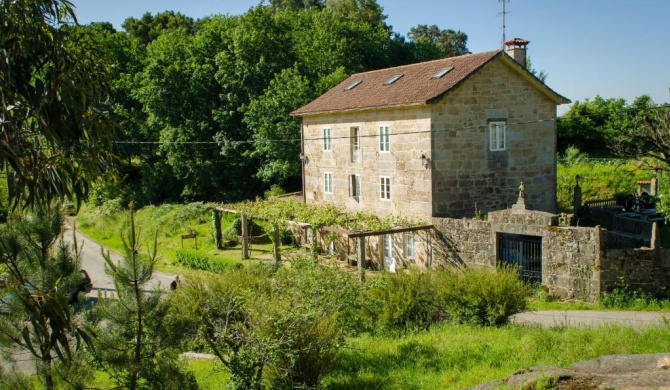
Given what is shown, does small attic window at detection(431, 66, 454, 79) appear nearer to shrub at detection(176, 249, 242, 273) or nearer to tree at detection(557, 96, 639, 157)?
shrub at detection(176, 249, 242, 273)

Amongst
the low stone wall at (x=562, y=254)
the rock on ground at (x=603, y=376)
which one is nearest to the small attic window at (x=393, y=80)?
the low stone wall at (x=562, y=254)

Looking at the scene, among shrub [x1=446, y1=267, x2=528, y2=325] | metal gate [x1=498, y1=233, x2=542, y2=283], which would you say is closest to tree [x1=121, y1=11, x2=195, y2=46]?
metal gate [x1=498, y1=233, x2=542, y2=283]

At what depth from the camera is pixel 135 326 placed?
7.95 m

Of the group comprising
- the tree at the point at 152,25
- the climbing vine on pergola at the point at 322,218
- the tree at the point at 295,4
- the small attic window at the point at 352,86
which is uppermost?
the tree at the point at 295,4

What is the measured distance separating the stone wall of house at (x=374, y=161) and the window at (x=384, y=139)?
161 millimetres

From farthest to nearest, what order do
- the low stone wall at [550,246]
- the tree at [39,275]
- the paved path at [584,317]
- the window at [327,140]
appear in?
1. the window at [327,140]
2. the low stone wall at [550,246]
3. the paved path at [584,317]
4. the tree at [39,275]

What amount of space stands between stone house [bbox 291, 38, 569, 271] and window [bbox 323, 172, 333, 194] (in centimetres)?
119

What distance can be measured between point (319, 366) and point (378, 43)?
34391mm

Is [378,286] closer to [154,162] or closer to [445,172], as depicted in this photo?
[445,172]

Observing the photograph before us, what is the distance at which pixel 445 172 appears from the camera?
73.9ft

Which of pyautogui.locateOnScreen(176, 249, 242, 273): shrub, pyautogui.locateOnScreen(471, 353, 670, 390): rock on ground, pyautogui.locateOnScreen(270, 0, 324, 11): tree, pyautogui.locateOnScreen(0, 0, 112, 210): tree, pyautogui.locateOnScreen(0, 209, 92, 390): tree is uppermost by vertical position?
pyautogui.locateOnScreen(270, 0, 324, 11): tree

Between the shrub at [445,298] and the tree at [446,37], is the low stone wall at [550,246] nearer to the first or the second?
the shrub at [445,298]

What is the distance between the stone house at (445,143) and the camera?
22.4m

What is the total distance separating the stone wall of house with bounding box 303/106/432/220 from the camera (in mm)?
22656
